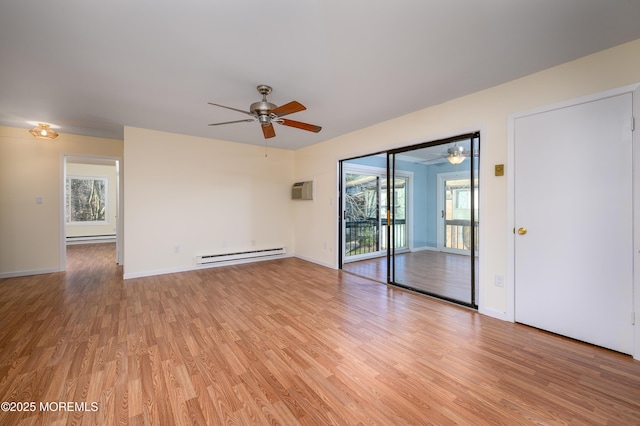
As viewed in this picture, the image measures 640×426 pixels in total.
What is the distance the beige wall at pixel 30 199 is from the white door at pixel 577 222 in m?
7.19

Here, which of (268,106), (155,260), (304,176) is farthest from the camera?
(304,176)

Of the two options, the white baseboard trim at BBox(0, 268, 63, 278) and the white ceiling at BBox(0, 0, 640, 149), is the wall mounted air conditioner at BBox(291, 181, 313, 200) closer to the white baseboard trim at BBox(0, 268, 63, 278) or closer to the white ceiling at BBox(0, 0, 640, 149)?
the white ceiling at BBox(0, 0, 640, 149)

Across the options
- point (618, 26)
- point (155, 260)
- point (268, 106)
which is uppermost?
point (618, 26)

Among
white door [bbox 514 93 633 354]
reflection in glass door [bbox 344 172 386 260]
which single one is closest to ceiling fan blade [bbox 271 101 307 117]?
white door [bbox 514 93 633 354]

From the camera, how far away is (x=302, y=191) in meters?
5.62

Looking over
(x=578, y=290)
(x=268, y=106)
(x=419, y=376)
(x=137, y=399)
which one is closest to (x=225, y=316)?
(x=137, y=399)

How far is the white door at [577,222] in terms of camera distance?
208 cm

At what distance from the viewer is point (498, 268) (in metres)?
2.79

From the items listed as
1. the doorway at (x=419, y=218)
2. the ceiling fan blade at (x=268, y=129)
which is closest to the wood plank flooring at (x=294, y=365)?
the doorway at (x=419, y=218)

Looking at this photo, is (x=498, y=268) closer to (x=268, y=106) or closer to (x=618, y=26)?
(x=618, y=26)

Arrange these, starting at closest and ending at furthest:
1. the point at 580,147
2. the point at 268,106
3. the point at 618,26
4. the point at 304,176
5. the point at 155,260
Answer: the point at 618,26, the point at 580,147, the point at 268,106, the point at 155,260, the point at 304,176

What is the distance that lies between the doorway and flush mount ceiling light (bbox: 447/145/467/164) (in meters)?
0.01

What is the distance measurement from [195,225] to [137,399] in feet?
12.1

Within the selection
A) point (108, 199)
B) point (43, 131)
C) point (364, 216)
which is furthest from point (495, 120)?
point (108, 199)
